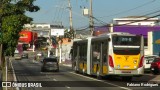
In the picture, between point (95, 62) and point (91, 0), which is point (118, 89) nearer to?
point (95, 62)

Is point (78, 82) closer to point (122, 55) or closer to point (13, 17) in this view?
point (122, 55)

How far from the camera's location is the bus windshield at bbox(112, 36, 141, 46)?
31.5 meters

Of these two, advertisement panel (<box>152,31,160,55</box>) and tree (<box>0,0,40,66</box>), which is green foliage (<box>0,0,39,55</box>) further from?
advertisement panel (<box>152,31,160,55</box>)

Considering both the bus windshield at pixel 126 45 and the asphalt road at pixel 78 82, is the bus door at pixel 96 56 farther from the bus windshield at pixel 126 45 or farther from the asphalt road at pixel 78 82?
the bus windshield at pixel 126 45

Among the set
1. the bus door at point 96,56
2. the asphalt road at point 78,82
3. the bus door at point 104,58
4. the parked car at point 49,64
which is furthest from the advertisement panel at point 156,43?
the bus door at point 104,58

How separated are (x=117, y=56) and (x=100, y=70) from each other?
2.59 meters

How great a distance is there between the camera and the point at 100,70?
33.5m

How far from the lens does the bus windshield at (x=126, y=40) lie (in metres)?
31.5

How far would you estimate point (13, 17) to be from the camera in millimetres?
36594

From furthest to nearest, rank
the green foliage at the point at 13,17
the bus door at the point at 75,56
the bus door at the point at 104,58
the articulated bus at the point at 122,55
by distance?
the bus door at the point at 75,56 < the green foliage at the point at 13,17 < the bus door at the point at 104,58 < the articulated bus at the point at 122,55

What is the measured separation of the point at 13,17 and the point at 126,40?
10162mm

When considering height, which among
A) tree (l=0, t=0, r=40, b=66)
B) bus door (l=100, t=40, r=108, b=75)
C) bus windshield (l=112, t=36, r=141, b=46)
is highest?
tree (l=0, t=0, r=40, b=66)

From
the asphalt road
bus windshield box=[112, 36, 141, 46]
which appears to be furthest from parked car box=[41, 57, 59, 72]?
bus windshield box=[112, 36, 141, 46]

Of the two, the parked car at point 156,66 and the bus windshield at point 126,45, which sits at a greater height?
the bus windshield at point 126,45
